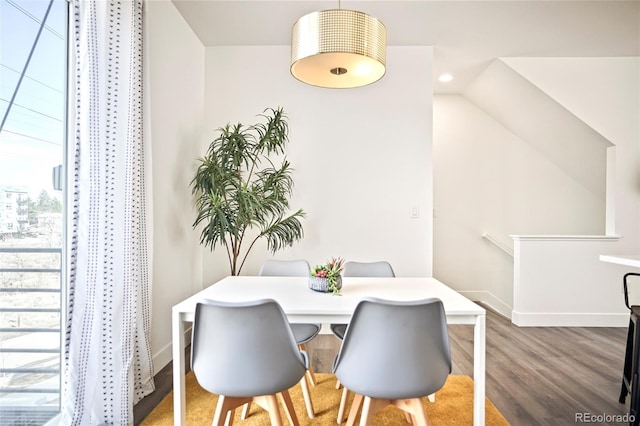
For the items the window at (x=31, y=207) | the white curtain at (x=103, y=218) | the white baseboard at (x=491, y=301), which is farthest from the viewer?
the white baseboard at (x=491, y=301)

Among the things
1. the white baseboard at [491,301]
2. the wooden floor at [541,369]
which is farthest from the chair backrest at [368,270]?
the white baseboard at [491,301]

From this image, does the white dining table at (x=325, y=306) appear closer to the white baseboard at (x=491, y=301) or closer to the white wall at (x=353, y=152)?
the white wall at (x=353, y=152)

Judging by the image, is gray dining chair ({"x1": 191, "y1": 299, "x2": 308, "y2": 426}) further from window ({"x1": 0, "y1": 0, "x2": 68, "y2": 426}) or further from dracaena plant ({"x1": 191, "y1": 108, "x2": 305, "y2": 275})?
dracaena plant ({"x1": 191, "y1": 108, "x2": 305, "y2": 275})

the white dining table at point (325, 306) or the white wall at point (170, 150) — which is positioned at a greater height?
the white wall at point (170, 150)

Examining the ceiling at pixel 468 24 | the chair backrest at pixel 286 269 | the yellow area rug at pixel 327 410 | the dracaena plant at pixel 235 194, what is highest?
the ceiling at pixel 468 24

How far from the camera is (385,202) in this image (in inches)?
138

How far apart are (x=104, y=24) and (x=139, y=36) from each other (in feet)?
0.81

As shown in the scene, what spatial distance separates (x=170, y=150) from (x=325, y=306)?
1.93 m

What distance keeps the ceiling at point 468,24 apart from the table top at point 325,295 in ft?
6.98

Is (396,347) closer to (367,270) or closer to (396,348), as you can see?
(396,348)

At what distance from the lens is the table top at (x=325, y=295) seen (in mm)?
1613

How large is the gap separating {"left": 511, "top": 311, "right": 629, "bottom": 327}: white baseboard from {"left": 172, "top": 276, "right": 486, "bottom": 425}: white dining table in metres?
2.28

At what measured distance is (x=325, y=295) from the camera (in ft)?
6.13

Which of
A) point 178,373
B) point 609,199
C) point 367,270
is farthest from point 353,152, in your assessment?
point 609,199
